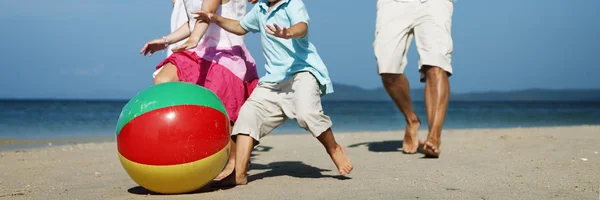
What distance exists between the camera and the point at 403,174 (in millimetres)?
4883

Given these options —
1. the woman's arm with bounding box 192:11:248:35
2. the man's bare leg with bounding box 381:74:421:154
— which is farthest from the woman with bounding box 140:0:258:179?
the man's bare leg with bounding box 381:74:421:154

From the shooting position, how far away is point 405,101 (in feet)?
21.7

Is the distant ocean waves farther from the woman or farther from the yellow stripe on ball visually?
the yellow stripe on ball

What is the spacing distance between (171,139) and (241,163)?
2.57ft

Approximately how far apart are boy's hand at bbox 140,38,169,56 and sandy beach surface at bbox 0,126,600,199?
0.97 m

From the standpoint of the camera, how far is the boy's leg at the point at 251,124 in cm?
445

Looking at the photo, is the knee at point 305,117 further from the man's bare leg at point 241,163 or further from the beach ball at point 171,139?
the beach ball at point 171,139

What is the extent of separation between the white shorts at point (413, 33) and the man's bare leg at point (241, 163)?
2138 millimetres

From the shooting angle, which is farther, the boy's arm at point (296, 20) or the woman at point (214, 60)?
the woman at point (214, 60)

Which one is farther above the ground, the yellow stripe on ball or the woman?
the woman

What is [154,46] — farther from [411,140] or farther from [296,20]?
[411,140]

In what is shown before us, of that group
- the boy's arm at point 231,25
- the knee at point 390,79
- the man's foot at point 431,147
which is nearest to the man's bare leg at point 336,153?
the boy's arm at point 231,25

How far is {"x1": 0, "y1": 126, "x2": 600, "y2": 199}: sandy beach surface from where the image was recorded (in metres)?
4.02

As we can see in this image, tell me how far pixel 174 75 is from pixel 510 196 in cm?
249
